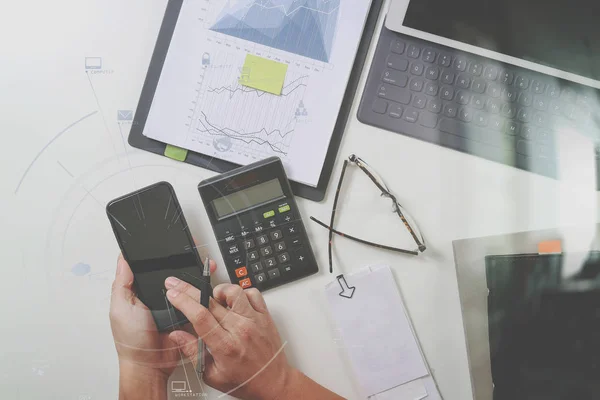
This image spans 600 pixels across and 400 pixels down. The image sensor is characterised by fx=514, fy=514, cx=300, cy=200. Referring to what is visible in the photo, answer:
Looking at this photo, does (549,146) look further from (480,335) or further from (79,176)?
(79,176)

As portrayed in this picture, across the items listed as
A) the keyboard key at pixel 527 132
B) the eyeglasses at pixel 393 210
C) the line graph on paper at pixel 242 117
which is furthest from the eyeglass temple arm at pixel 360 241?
the keyboard key at pixel 527 132

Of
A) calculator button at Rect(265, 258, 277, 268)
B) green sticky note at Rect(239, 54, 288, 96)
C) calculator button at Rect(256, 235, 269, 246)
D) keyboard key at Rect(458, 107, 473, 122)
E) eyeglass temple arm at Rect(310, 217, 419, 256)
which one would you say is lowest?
calculator button at Rect(265, 258, 277, 268)

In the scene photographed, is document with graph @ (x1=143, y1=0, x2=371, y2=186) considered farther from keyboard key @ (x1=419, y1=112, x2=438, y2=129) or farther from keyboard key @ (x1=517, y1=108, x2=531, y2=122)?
keyboard key @ (x1=517, y1=108, x2=531, y2=122)

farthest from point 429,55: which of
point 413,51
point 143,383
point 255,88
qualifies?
point 143,383

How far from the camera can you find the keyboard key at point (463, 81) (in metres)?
0.68

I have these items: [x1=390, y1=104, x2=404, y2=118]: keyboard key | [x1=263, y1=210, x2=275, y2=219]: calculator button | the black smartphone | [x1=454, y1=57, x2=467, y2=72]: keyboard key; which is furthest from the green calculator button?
[x1=454, y1=57, x2=467, y2=72]: keyboard key

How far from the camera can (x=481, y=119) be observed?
684 mm

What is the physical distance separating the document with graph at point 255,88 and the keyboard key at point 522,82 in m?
0.22

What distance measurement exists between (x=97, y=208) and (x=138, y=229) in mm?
74

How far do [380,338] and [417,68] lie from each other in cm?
36

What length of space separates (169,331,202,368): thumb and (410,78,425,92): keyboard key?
0.43m

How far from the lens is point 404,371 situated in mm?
678

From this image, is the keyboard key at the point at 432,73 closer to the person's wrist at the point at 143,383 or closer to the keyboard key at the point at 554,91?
the keyboard key at the point at 554,91

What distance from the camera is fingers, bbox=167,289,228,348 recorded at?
64 cm
